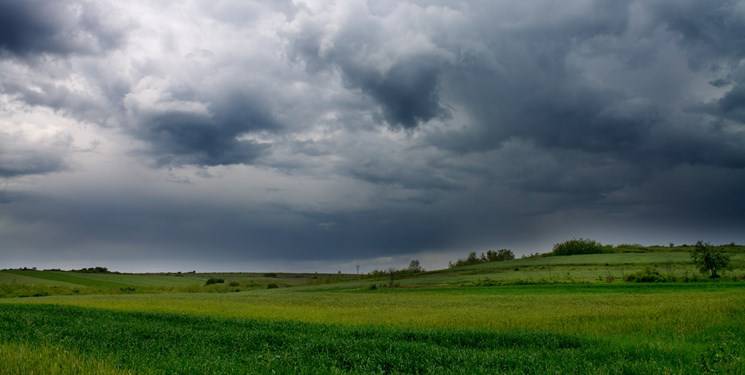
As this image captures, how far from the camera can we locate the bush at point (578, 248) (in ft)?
423

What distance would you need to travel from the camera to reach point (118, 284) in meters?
99.0

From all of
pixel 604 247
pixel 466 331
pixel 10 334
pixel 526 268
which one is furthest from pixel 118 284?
pixel 604 247

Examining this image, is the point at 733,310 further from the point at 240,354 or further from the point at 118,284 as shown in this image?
the point at 118,284

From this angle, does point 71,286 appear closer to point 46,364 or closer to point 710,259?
point 46,364

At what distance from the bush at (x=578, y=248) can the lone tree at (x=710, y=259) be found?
59.8 meters

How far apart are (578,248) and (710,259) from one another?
62.9 metres

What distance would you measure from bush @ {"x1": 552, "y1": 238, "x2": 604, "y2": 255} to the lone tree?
196 ft

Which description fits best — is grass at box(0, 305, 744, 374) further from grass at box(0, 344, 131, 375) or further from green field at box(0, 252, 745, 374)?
grass at box(0, 344, 131, 375)

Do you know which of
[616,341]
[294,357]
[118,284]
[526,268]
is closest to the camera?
[294,357]

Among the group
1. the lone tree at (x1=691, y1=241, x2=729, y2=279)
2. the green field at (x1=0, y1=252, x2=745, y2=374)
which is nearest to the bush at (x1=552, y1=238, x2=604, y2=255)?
the lone tree at (x1=691, y1=241, x2=729, y2=279)

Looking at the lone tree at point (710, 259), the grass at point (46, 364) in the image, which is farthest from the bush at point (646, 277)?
the grass at point (46, 364)

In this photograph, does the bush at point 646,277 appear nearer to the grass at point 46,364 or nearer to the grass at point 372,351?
the grass at point 372,351

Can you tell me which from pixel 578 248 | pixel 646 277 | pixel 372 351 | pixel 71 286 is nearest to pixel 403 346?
pixel 372 351

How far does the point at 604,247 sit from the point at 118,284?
11090cm
